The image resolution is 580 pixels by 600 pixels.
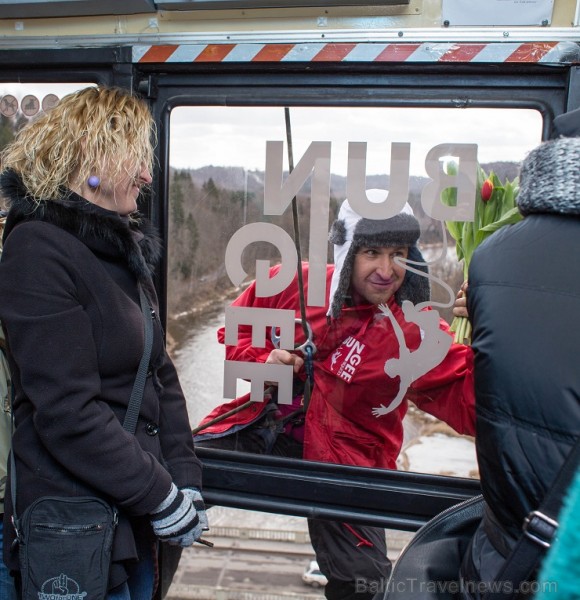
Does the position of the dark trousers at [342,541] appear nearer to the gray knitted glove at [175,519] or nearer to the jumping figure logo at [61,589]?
the gray knitted glove at [175,519]

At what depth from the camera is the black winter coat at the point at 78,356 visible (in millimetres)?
1366

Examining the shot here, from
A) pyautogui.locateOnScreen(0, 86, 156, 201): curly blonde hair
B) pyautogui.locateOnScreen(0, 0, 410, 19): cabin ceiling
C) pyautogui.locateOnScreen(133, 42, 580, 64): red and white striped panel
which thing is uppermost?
pyautogui.locateOnScreen(0, 0, 410, 19): cabin ceiling

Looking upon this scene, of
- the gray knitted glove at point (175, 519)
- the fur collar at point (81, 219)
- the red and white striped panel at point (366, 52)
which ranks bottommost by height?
the gray knitted glove at point (175, 519)

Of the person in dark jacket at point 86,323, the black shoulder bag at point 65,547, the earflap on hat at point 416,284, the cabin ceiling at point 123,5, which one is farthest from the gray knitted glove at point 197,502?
the cabin ceiling at point 123,5

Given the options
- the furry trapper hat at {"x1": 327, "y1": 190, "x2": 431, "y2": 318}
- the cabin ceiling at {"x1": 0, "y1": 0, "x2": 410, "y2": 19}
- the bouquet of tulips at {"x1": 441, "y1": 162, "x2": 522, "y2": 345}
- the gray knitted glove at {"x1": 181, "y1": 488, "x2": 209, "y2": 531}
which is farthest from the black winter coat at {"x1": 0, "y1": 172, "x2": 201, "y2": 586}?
the bouquet of tulips at {"x1": 441, "y1": 162, "x2": 522, "y2": 345}

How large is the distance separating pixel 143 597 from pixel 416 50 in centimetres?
164

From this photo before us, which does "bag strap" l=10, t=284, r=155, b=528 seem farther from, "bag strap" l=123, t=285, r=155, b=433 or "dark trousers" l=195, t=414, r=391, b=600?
"dark trousers" l=195, t=414, r=391, b=600

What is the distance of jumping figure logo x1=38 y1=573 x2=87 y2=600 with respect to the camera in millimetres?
1422

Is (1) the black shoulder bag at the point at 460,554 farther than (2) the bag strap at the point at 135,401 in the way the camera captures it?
No

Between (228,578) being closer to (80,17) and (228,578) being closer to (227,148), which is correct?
(227,148)

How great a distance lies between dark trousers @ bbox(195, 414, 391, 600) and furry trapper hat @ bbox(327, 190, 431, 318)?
47 centimetres

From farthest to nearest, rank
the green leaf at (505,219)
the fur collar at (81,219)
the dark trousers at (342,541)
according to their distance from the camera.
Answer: the dark trousers at (342,541)
the green leaf at (505,219)
the fur collar at (81,219)

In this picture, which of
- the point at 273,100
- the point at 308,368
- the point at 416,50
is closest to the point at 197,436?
the point at 308,368

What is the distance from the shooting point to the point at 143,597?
1701mm
